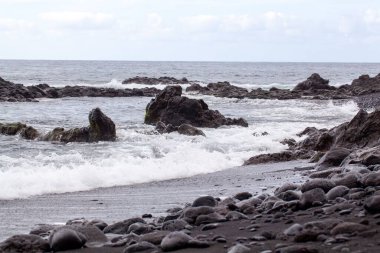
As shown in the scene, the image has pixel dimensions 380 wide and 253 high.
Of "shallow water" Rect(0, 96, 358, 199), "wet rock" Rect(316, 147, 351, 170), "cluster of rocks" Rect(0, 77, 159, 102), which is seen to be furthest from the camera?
"cluster of rocks" Rect(0, 77, 159, 102)

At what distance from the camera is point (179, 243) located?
5047mm

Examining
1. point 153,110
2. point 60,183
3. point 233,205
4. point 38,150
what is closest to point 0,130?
point 38,150

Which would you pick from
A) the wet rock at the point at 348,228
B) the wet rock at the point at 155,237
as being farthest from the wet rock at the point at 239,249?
the wet rock at the point at 155,237

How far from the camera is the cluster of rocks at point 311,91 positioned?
42.5 m

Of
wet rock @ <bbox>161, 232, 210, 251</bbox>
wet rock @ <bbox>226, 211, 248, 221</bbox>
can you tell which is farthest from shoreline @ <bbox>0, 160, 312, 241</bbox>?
wet rock @ <bbox>161, 232, 210, 251</bbox>

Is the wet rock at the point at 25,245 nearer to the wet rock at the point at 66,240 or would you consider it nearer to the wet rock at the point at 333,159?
the wet rock at the point at 66,240

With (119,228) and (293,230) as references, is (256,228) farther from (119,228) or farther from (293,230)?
(119,228)

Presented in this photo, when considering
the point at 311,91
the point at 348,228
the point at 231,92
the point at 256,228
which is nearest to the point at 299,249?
the point at 348,228

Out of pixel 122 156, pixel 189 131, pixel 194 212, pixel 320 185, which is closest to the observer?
pixel 194 212

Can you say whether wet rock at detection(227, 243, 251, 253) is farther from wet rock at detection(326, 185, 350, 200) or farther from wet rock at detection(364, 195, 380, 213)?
wet rock at detection(326, 185, 350, 200)

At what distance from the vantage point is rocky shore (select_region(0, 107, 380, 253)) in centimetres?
474

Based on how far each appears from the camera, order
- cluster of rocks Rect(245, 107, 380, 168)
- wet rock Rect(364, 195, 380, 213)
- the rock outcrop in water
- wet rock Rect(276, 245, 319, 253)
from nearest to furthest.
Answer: wet rock Rect(276, 245, 319, 253) → wet rock Rect(364, 195, 380, 213) → cluster of rocks Rect(245, 107, 380, 168) → the rock outcrop in water

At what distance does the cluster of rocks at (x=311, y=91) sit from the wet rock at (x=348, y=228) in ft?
122

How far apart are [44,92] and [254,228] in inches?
1581
